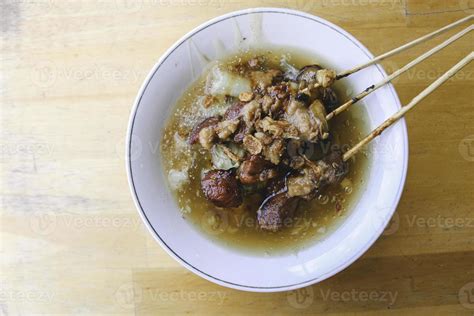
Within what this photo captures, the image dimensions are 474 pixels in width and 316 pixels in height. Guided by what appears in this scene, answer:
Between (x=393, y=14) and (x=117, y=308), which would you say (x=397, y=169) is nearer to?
(x=393, y=14)

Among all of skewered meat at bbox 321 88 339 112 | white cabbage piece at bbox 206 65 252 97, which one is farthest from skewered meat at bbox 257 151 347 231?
white cabbage piece at bbox 206 65 252 97

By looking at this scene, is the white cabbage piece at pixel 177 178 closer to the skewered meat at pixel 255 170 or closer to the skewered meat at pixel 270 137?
the skewered meat at pixel 270 137

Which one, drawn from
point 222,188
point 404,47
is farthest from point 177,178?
point 404,47

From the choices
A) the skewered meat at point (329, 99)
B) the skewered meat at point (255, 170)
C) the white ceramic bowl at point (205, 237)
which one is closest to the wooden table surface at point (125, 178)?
the white ceramic bowl at point (205, 237)

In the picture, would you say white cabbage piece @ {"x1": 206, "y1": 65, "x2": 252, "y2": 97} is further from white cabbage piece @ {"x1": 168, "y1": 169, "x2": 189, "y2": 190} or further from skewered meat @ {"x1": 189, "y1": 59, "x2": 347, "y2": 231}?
white cabbage piece @ {"x1": 168, "y1": 169, "x2": 189, "y2": 190}

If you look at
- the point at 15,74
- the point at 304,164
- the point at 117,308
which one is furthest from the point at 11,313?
the point at 304,164
